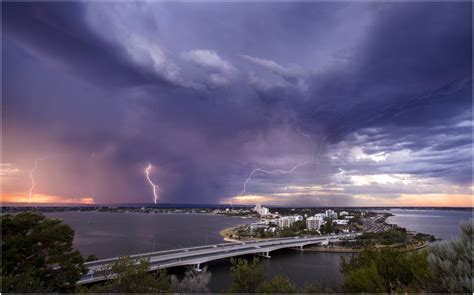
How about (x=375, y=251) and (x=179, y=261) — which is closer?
(x=375, y=251)

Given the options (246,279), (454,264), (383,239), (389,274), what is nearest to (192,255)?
(246,279)

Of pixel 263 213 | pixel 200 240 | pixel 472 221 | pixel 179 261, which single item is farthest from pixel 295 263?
pixel 263 213

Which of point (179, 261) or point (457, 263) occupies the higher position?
point (457, 263)

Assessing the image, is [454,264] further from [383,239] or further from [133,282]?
[383,239]

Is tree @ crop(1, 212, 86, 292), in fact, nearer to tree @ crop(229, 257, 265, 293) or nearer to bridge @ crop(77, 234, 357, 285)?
bridge @ crop(77, 234, 357, 285)

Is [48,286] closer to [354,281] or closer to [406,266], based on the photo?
[354,281]

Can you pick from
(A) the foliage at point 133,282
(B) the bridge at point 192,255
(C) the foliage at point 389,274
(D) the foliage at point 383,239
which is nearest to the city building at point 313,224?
(B) the bridge at point 192,255
